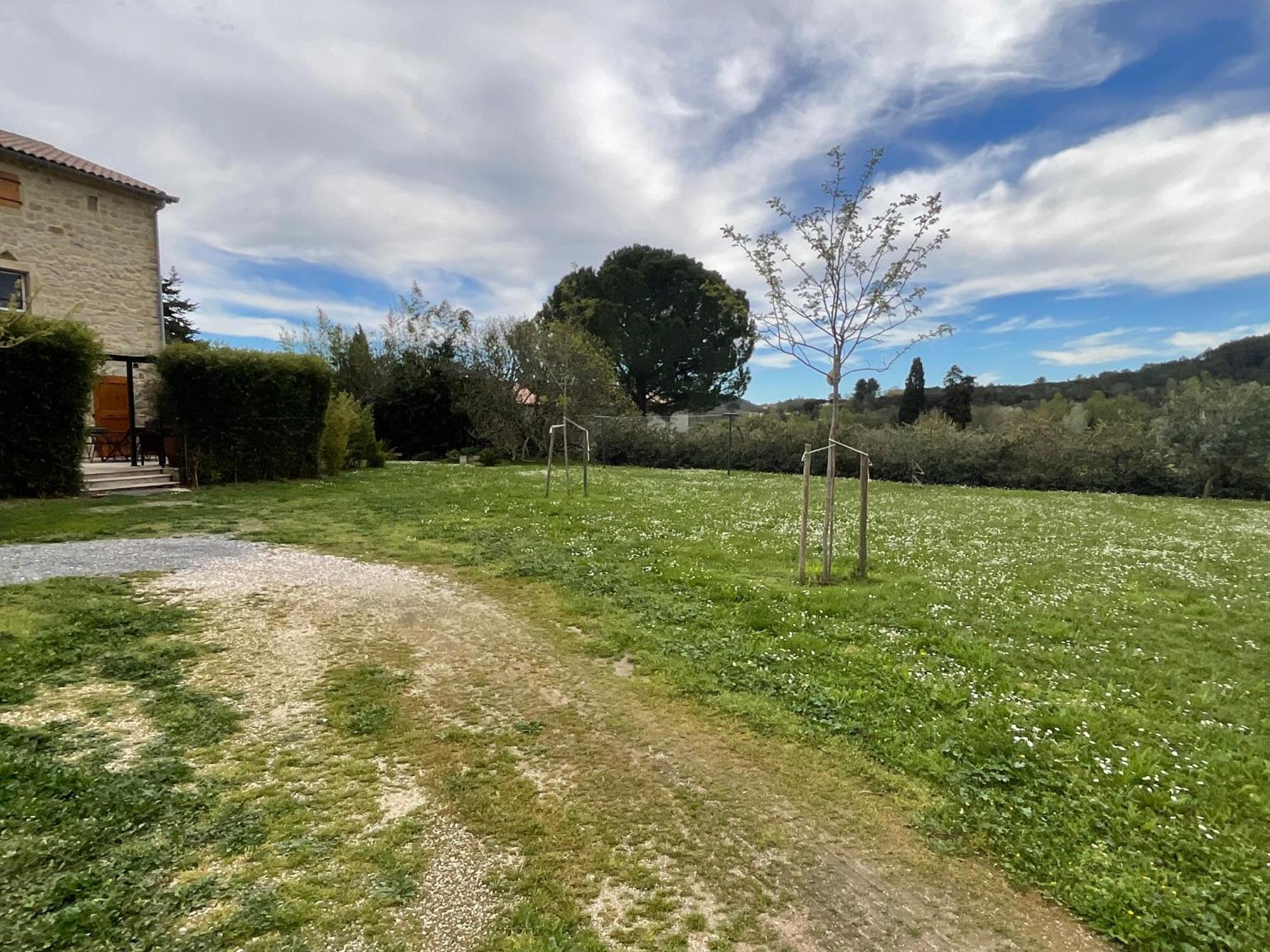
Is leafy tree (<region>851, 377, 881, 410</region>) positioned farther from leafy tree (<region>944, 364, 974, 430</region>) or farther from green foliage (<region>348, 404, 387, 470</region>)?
green foliage (<region>348, 404, 387, 470</region>)

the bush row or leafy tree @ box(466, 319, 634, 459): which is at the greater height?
leafy tree @ box(466, 319, 634, 459)

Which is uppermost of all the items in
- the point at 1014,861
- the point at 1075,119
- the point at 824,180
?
the point at 1075,119

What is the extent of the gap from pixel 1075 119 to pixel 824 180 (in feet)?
21.9

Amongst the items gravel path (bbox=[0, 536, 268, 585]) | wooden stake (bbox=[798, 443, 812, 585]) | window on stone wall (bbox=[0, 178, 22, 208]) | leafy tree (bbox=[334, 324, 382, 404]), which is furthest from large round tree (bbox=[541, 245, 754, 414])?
wooden stake (bbox=[798, 443, 812, 585])

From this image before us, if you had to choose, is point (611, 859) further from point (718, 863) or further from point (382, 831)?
point (382, 831)

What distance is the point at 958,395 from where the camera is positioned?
39625 mm

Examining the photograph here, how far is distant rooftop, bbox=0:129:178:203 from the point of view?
1427cm

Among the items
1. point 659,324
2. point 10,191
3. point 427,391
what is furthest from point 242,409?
point 659,324

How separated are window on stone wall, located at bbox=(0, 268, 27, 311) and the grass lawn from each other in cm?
790

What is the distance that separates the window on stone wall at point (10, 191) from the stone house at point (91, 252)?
16mm

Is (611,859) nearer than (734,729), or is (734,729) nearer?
Answer: (611,859)

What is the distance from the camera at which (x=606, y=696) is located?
12.4ft

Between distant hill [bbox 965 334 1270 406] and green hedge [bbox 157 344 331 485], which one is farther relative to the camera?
distant hill [bbox 965 334 1270 406]

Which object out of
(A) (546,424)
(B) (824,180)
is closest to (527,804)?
(B) (824,180)
